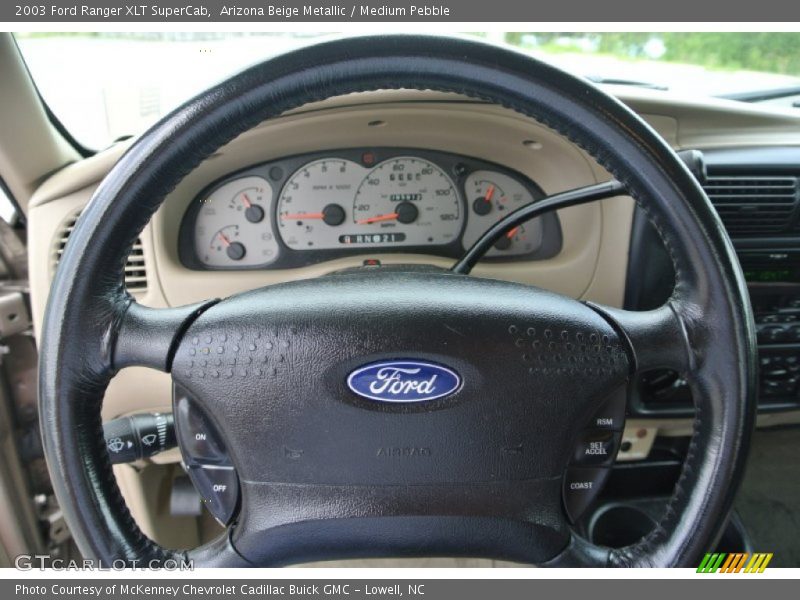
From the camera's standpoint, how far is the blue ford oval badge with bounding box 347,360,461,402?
0.76 m

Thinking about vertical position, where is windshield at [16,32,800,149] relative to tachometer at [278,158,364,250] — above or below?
above

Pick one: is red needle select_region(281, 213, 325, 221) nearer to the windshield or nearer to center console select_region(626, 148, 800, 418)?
the windshield

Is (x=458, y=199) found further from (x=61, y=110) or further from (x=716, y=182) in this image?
(x=61, y=110)

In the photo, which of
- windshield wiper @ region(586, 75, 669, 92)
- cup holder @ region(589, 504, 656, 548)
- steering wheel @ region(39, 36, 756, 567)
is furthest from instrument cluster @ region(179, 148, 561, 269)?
cup holder @ region(589, 504, 656, 548)

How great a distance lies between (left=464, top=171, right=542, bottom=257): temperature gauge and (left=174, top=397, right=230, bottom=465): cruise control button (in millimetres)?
828

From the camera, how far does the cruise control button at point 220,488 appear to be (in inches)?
32.5

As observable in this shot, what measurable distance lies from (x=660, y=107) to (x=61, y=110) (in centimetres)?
134

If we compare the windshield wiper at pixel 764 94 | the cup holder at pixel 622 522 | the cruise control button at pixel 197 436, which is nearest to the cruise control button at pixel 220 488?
the cruise control button at pixel 197 436

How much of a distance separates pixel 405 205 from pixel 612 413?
0.74m

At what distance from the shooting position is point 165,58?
4.61 feet

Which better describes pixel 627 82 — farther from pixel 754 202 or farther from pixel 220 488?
pixel 220 488

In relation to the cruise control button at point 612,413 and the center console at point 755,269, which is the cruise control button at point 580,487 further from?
the center console at point 755,269

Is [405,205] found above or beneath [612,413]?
above
